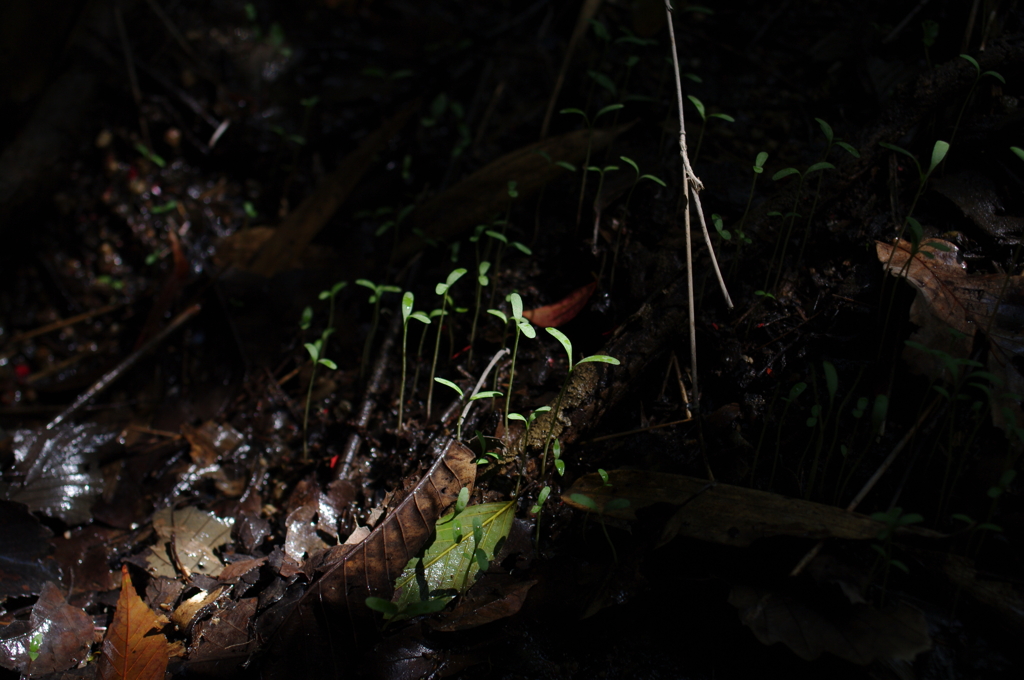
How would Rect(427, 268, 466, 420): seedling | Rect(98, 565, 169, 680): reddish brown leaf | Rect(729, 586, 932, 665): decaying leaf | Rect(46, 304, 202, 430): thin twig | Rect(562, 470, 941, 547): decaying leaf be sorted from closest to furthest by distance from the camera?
Rect(729, 586, 932, 665): decaying leaf < Rect(562, 470, 941, 547): decaying leaf < Rect(98, 565, 169, 680): reddish brown leaf < Rect(427, 268, 466, 420): seedling < Rect(46, 304, 202, 430): thin twig

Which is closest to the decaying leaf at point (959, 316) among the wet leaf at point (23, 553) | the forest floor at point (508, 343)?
the forest floor at point (508, 343)

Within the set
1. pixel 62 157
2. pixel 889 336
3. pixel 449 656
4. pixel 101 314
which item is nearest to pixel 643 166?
pixel 889 336

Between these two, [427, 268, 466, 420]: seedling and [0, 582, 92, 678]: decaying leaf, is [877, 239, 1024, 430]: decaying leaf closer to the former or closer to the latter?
[427, 268, 466, 420]: seedling

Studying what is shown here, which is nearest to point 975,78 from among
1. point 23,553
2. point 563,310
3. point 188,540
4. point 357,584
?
point 563,310

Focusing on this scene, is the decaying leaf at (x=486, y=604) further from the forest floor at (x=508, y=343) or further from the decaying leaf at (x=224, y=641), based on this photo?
the decaying leaf at (x=224, y=641)

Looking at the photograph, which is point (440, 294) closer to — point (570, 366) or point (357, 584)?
point (570, 366)

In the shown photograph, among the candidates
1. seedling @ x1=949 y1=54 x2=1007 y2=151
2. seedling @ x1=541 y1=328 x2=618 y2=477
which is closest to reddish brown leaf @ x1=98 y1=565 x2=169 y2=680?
seedling @ x1=541 y1=328 x2=618 y2=477
